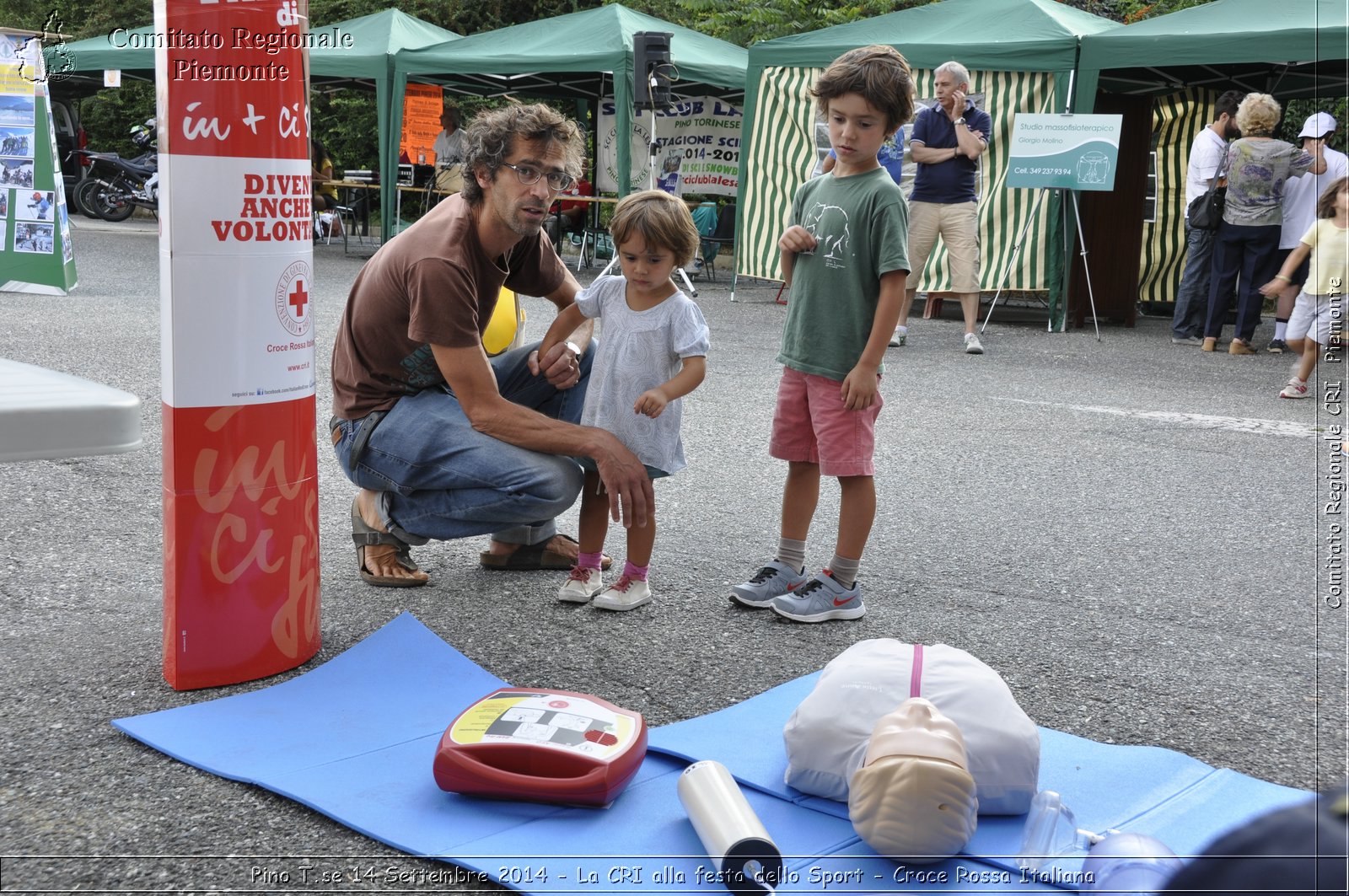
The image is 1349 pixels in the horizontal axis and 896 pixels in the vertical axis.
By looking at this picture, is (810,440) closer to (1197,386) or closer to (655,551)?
(655,551)

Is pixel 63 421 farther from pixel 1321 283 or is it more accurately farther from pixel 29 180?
pixel 29 180

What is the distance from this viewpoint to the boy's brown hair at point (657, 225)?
3.15 meters

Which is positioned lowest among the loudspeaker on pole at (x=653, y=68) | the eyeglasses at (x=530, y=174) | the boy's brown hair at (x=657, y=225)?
the boy's brown hair at (x=657, y=225)

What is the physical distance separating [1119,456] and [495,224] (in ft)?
11.4

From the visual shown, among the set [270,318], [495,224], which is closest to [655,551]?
[495,224]

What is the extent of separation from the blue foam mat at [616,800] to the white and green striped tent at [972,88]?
8621mm

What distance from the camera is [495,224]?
10.7 ft

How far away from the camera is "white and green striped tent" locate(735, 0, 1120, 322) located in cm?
1019

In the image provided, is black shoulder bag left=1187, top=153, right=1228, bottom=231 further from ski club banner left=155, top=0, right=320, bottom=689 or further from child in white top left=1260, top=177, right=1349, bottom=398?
ski club banner left=155, top=0, right=320, bottom=689

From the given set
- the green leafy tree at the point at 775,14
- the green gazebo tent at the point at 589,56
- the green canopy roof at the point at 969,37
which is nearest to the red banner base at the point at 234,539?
the green canopy roof at the point at 969,37

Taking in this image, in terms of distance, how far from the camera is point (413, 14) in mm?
27219

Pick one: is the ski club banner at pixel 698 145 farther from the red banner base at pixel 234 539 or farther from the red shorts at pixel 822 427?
the red banner base at pixel 234 539

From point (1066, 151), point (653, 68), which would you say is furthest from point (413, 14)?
point (1066, 151)

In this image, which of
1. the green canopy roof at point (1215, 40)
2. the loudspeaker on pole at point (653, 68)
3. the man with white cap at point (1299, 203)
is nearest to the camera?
the man with white cap at point (1299, 203)
